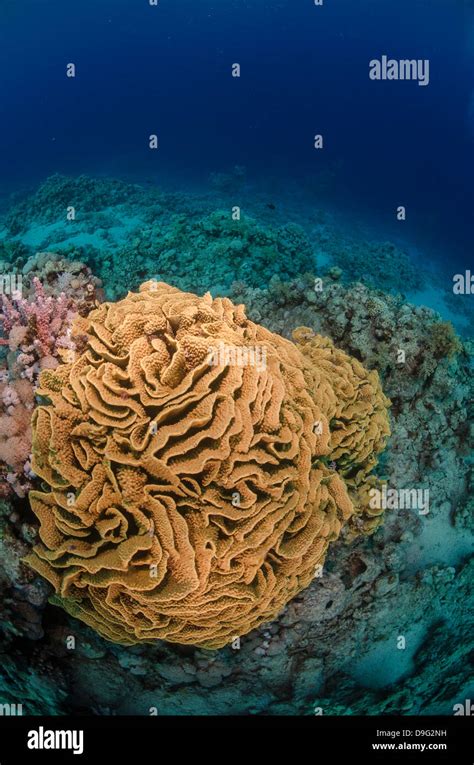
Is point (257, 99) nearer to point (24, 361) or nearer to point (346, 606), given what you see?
point (24, 361)

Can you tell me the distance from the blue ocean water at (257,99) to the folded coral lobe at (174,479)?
24.8 m

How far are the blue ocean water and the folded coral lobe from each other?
24.8 metres

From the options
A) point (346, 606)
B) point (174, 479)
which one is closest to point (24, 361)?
point (174, 479)

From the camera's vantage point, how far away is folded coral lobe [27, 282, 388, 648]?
12.1 feet

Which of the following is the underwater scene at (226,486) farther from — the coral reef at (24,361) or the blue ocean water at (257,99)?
the blue ocean water at (257,99)

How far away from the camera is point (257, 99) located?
Result: 55719 millimetres

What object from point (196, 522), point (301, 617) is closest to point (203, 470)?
point (196, 522)

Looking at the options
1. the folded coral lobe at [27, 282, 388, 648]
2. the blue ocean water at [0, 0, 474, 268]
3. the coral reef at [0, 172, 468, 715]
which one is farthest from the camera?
the blue ocean water at [0, 0, 474, 268]

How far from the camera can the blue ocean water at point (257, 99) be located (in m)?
36.5

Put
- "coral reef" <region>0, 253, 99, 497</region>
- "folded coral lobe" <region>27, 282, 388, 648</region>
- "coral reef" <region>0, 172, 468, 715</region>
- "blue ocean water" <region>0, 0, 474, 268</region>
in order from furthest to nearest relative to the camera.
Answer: "blue ocean water" <region>0, 0, 474, 268</region> < "coral reef" <region>0, 172, 468, 715</region> < "coral reef" <region>0, 253, 99, 497</region> < "folded coral lobe" <region>27, 282, 388, 648</region>

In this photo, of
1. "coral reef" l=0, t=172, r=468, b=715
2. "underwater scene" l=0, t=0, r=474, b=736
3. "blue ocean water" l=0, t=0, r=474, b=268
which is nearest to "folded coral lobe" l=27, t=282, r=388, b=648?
"underwater scene" l=0, t=0, r=474, b=736

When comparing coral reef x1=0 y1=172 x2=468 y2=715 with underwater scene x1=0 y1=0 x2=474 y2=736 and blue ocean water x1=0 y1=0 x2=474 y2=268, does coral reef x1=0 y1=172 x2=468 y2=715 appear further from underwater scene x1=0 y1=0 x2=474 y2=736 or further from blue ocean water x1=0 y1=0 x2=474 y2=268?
blue ocean water x1=0 y1=0 x2=474 y2=268

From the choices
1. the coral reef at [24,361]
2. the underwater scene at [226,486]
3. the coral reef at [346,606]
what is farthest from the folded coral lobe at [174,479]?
the coral reef at [346,606]

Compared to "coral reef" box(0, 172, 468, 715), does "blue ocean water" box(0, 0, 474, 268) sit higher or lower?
higher
